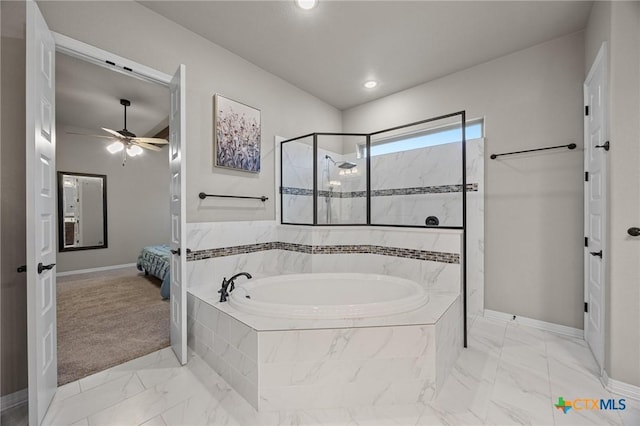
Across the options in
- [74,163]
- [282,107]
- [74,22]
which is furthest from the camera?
[74,163]

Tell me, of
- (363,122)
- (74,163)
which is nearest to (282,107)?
(363,122)

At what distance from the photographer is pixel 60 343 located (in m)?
2.33

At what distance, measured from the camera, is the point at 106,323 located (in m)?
2.75

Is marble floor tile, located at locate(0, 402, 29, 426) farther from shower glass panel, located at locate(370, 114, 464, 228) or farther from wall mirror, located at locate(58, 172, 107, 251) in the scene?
wall mirror, located at locate(58, 172, 107, 251)

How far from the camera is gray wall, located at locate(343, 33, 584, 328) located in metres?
2.44

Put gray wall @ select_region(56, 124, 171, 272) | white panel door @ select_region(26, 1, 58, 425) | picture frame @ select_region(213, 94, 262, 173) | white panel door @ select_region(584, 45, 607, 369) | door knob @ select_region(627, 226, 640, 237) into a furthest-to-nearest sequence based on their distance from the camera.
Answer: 1. gray wall @ select_region(56, 124, 171, 272)
2. picture frame @ select_region(213, 94, 262, 173)
3. white panel door @ select_region(584, 45, 607, 369)
4. door knob @ select_region(627, 226, 640, 237)
5. white panel door @ select_region(26, 1, 58, 425)

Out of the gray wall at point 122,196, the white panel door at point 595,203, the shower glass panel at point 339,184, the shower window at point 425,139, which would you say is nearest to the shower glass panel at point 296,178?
the shower glass panel at point 339,184

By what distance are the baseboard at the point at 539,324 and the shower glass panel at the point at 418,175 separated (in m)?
1.01

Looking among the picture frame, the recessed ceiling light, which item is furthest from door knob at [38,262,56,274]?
the recessed ceiling light

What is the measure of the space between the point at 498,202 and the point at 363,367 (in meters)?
2.26

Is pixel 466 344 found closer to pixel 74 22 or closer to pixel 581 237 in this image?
pixel 581 237

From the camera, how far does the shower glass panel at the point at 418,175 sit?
3.03m

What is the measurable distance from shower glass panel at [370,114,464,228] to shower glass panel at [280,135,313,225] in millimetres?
768

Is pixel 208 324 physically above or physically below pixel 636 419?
above
